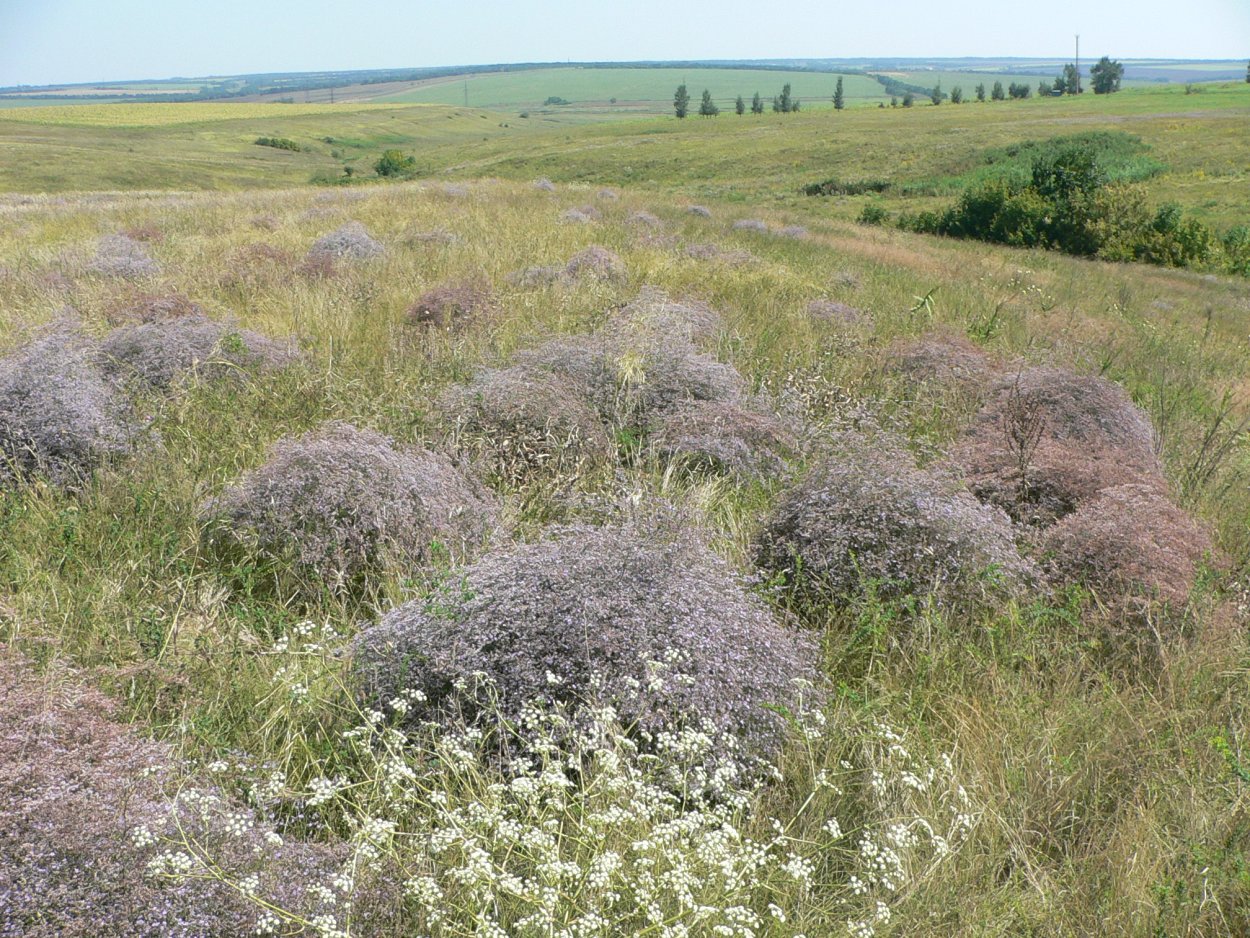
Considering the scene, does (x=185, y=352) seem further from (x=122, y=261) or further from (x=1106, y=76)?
(x=1106, y=76)

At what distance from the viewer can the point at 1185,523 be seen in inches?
138

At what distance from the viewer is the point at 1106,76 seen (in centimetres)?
12425

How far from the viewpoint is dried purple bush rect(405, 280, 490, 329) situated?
20.6ft

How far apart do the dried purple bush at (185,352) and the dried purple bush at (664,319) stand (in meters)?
2.41

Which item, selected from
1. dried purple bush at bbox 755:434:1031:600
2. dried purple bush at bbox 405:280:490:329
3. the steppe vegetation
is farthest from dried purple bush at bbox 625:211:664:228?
dried purple bush at bbox 755:434:1031:600

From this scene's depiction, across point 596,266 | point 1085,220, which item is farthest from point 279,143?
point 596,266

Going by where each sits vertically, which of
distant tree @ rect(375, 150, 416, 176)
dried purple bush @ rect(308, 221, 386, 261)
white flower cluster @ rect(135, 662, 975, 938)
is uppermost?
distant tree @ rect(375, 150, 416, 176)

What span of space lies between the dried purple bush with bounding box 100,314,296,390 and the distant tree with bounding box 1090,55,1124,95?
154 m

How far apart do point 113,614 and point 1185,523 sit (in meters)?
4.47

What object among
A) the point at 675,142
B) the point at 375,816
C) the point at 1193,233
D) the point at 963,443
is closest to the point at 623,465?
the point at 963,443

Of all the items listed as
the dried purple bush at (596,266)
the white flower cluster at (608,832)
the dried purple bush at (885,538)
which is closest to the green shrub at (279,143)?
the dried purple bush at (596,266)

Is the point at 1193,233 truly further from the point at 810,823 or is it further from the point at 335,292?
the point at 810,823

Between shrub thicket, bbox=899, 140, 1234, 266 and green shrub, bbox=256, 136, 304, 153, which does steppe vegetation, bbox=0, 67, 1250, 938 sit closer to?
shrub thicket, bbox=899, 140, 1234, 266

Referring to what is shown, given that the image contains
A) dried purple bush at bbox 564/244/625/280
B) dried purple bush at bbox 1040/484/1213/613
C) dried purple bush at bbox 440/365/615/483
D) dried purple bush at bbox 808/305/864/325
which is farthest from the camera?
dried purple bush at bbox 564/244/625/280
